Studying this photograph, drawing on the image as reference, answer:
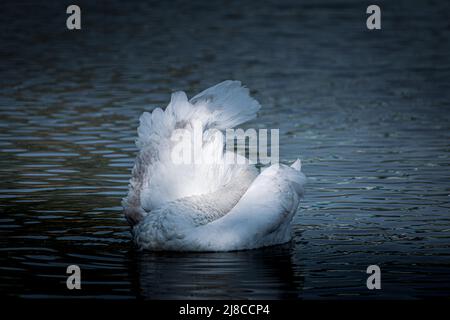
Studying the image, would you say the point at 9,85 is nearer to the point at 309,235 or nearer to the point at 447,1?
the point at 309,235

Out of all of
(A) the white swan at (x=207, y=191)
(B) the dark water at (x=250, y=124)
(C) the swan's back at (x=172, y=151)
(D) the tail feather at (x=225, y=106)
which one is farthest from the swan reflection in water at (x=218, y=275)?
(D) the tail feather at (x=225, y=106)

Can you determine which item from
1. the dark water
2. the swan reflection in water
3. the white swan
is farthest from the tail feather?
the swan reflection in water

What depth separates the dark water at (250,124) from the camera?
10.6 metres

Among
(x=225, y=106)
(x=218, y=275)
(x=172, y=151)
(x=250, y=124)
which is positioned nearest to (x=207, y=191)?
(x=172, y=151)

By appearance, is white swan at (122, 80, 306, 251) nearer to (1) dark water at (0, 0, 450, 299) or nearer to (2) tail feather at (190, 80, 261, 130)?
(2) tail feather at (190, 80, 261, 130)

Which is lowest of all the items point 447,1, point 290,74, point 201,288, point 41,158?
point 201,288

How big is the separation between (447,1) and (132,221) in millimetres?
25897

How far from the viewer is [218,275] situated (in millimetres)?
10445

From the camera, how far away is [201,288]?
9.98 meters

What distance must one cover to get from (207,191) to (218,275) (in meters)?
1.91

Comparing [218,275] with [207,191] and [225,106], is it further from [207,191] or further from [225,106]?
[225,106]

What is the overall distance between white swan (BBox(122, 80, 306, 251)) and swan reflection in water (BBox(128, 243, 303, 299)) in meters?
0.17

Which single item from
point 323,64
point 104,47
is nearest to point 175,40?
point 104,47

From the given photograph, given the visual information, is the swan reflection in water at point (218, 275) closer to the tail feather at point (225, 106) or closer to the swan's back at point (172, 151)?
the swan's back at point (172, 151)
